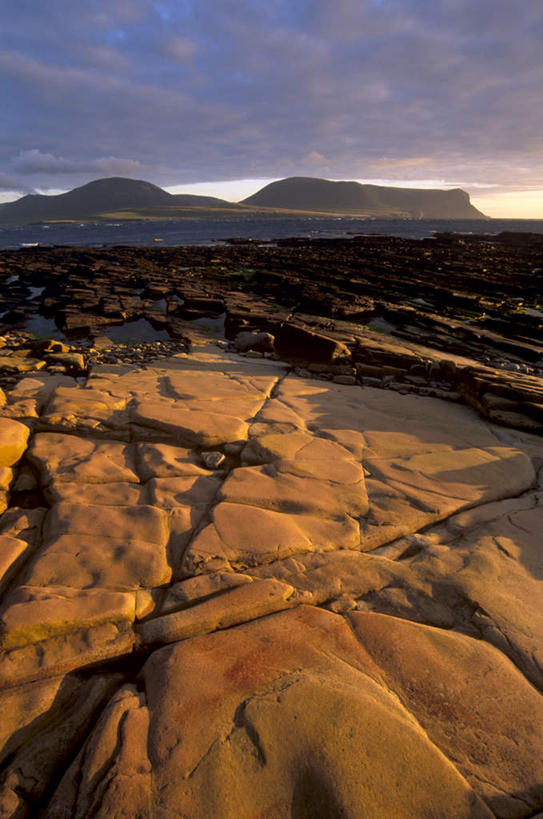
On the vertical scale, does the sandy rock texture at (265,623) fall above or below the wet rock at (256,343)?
above

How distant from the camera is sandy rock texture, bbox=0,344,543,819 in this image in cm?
163

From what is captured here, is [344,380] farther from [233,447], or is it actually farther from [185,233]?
[185,233]

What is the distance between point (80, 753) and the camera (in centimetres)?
176

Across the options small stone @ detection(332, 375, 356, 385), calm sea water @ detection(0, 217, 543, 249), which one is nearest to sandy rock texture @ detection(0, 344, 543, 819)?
small stone @ detection(332, 375, 356, 385)

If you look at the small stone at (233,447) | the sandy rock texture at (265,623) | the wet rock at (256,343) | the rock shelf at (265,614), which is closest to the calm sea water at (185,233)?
the wet rock at (256,343)

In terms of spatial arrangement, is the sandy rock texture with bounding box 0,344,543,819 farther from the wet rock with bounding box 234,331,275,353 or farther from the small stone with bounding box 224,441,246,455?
the wet rock with bounding box 234,331,275,353

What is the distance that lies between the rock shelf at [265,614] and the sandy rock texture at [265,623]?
11 mm

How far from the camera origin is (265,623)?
230cm

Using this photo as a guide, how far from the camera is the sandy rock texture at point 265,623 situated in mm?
1628

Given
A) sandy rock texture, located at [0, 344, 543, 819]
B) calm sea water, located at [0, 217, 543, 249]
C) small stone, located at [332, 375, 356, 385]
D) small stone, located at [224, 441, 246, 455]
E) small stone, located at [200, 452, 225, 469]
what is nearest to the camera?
sandy rock texture, located at [0, 344, 543, 819]

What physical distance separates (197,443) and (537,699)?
11.0ft

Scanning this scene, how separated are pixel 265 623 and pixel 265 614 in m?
0.12

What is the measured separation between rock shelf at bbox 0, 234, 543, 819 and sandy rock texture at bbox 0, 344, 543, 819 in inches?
0.4

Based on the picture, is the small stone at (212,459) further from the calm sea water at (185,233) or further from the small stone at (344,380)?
the calm sea water at (185,233)
